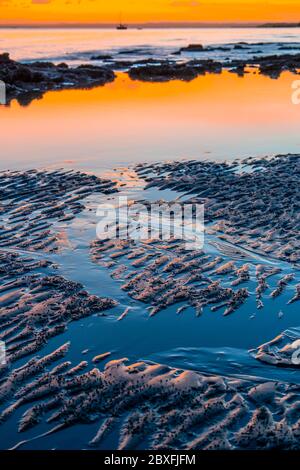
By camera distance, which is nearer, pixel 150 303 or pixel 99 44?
pixel 150 303

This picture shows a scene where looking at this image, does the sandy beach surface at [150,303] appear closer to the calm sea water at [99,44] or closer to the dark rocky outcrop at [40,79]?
the dark rocky outcrop at [40,79]

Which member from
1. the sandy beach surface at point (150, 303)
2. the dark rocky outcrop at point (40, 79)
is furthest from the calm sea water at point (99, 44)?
the sandy beach surface at point (150, 303)

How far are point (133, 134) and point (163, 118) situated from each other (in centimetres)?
324

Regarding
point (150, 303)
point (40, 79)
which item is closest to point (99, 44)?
point (40, 79)

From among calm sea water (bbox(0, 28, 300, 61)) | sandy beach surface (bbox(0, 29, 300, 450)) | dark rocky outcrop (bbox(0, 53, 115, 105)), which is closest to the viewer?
sandy beach surface (bbox(0, 29, 300, 450))

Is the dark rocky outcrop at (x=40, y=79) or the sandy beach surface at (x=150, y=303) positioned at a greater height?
the dark rocky outcrop at (x=40, y=79)

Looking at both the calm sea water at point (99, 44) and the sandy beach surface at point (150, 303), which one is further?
the calm sea water at point (99, 44)

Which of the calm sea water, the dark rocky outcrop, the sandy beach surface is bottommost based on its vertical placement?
the sandy beach surface

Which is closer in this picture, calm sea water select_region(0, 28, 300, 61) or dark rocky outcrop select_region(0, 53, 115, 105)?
dark rocky outcrop select_region(0, 53, 115, 105)

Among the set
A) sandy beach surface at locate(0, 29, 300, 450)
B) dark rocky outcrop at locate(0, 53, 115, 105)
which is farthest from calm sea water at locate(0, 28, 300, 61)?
sandy beach surface at locate(0, 29, 300, 450)

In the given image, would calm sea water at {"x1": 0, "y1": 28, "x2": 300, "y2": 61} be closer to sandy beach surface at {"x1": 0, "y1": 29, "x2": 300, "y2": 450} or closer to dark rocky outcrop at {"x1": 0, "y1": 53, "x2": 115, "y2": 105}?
dark rocky outcrop at {"x1": 0, "y1": 53, "x2": 115, "y2": 105}

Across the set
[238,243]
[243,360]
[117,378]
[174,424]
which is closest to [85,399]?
[117,378]

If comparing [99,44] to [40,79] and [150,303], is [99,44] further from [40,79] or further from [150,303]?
[150,303]

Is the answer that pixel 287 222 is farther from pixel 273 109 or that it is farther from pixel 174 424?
pixel 273 109
